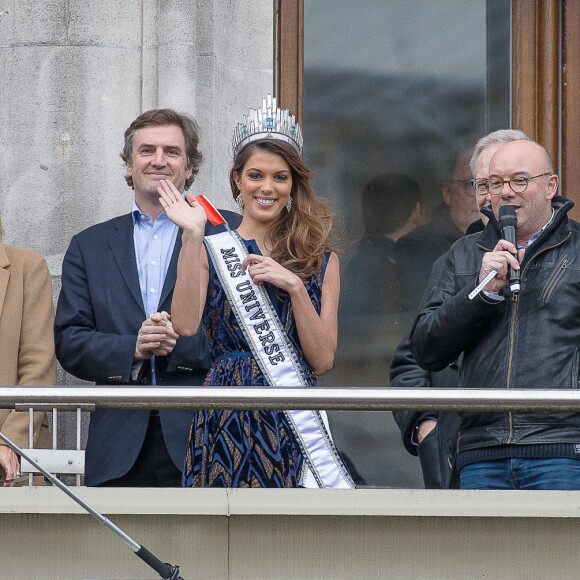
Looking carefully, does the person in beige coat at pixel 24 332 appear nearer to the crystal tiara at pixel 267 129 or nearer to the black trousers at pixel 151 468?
the black trousers at pixel 151 468

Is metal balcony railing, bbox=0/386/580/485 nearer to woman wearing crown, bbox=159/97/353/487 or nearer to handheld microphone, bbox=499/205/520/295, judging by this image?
handheld microphone, bbox=499/205/520/295

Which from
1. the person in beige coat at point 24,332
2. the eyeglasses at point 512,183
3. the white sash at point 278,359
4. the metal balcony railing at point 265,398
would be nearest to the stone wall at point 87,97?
the person in beige coat at point 24,332

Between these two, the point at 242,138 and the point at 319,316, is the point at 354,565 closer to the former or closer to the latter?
the point at 319,316

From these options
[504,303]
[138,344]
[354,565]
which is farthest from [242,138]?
[354,565]

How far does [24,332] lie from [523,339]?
2075 millimetres

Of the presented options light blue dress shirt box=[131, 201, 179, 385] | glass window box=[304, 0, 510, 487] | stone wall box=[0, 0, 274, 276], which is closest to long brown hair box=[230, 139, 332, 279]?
light blue dress shirt box=[131, 201, 179, 385]

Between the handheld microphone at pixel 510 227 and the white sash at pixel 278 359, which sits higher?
the handheld microphone at pixel 510 227

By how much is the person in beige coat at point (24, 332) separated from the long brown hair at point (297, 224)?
38.6 inches

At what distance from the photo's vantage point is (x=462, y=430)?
5574 millimetres

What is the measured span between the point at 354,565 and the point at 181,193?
1751 mm

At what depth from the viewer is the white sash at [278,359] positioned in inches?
232

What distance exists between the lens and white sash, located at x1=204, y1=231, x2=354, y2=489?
5887mm

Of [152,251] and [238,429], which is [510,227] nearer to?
[238,429]

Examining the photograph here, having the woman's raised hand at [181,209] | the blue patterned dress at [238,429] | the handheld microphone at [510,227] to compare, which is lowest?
the blue patterned dress at [238,429]
